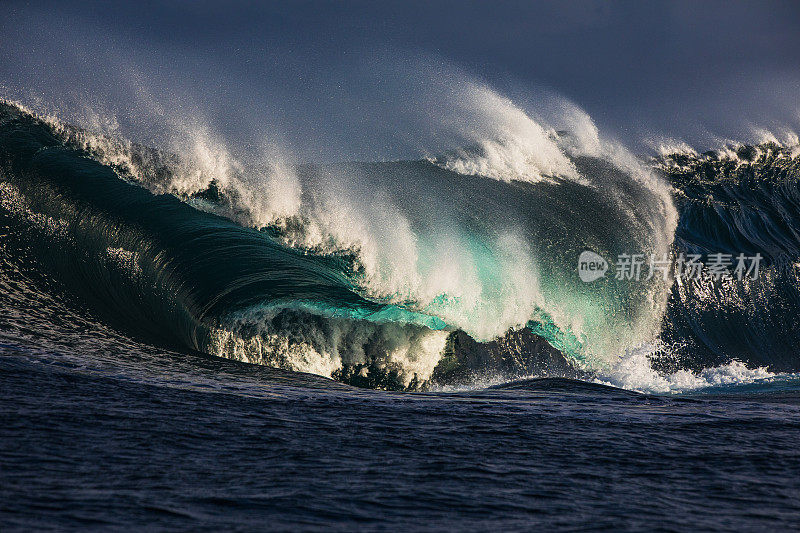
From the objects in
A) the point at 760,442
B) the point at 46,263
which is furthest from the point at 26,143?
the point at 760,442

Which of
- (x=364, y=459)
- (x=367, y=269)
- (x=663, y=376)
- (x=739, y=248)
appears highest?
(x=739, y=248)

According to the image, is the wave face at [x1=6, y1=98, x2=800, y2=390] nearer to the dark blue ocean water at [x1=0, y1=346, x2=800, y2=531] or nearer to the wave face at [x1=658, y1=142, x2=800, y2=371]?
the wave face at [x1=658, y1=142, x2=800, y2=371]

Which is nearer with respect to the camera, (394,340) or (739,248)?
(394,340)

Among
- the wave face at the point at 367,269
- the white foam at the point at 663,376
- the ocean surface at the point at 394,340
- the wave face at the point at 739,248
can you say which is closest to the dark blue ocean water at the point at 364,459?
the ocean surface at the point at 394,340

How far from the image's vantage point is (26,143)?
721 centimetres

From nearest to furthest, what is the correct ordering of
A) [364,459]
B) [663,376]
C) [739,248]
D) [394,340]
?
[364,459] < [394,340] < [663,376] < [739,248]

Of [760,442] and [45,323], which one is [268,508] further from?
[45,323]

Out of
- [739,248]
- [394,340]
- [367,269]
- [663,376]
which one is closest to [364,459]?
[394,340]

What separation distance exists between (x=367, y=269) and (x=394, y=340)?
0.78 metres

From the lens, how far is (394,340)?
6.72 meters

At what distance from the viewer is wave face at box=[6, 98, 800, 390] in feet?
20.8

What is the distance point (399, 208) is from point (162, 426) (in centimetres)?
529

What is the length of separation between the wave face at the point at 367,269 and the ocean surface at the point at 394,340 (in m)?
0.03

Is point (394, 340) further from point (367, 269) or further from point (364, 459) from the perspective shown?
point (364, 459)
